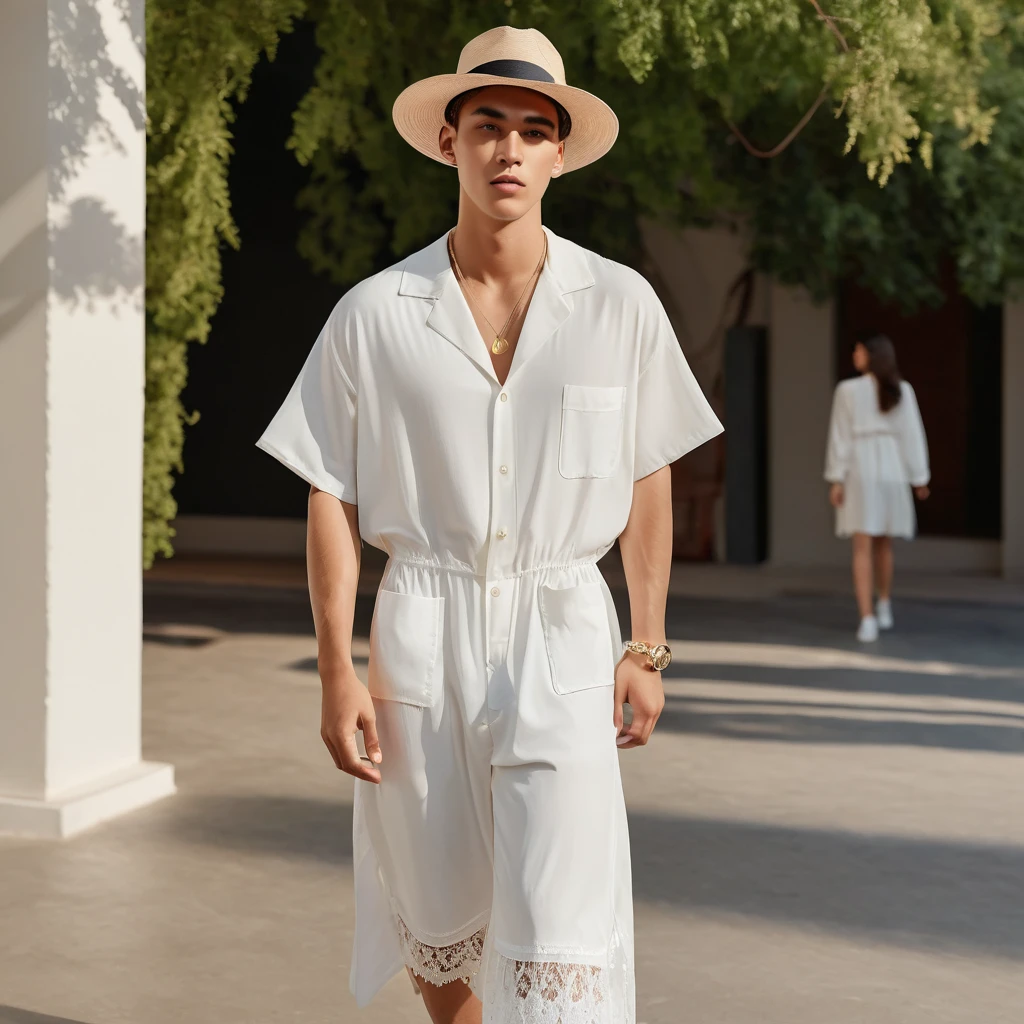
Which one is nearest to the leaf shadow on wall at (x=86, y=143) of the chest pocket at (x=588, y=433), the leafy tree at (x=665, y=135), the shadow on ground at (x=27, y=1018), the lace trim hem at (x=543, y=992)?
the leafy tree at (x=665, y=135)

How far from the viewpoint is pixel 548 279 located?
2959mm

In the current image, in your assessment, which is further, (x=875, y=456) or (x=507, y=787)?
(x=875, y=456)

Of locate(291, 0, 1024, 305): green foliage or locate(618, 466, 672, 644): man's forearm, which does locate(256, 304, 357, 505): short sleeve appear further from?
locate(291, 0, 1024, 305): green foliage

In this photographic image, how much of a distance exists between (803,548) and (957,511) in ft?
4.93

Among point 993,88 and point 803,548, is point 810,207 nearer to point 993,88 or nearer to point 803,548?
point 993,88

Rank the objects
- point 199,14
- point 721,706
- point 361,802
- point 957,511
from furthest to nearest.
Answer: point 957,511, point 721,706, point 199,14, point 361,802

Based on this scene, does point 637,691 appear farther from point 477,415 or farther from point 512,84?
point 512,84

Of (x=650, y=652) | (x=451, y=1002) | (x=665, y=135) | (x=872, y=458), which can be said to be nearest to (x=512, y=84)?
(x=650, y=652)

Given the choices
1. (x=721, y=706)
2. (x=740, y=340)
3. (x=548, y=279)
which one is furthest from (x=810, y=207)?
(x=548, y=279)

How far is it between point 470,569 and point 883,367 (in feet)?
27.2

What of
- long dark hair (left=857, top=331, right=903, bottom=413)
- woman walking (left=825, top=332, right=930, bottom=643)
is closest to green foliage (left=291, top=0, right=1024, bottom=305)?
long dark hair (left=857, top=331, right=903, bottom=413)

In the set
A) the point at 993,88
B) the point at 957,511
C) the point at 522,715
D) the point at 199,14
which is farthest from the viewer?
the point at 957,511

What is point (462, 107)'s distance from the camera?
9.66 feet

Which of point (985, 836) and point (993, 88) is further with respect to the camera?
point (993, 88)
